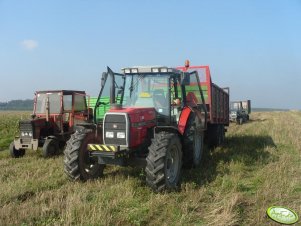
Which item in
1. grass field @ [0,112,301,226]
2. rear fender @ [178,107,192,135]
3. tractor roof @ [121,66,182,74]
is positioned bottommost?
grass field @ [0,112,301,226]

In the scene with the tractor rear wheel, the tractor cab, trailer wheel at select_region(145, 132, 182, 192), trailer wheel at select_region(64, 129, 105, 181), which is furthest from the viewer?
the tractor rear wheel

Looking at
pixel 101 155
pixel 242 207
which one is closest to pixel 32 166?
pixel 101 155

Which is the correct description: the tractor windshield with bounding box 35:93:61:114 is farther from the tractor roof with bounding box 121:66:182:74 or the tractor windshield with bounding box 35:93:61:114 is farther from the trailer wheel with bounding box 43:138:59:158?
the tractor roof with bounding box 121:66:182:74

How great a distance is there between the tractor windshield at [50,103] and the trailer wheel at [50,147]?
1232 millimetres

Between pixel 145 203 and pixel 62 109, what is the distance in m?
6.76

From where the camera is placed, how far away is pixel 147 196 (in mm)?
6047

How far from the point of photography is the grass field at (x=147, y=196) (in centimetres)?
496

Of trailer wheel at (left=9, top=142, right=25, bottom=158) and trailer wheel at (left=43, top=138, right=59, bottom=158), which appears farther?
trailer wheel at (left=9, top=142, right=25, bottom=158)

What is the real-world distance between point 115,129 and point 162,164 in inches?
43.9

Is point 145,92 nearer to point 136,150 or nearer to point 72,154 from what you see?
point 136,150

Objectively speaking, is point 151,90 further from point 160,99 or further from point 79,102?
point 79,102

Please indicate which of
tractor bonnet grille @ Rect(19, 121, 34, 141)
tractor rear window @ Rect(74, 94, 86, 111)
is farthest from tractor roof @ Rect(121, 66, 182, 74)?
tractor rear window @ Rect(74, 94, 86, 111)

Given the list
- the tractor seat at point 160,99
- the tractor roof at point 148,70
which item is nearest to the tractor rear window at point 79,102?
the tractor roof at point 148,70

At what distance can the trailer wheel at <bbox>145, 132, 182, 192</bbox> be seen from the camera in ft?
20.1
